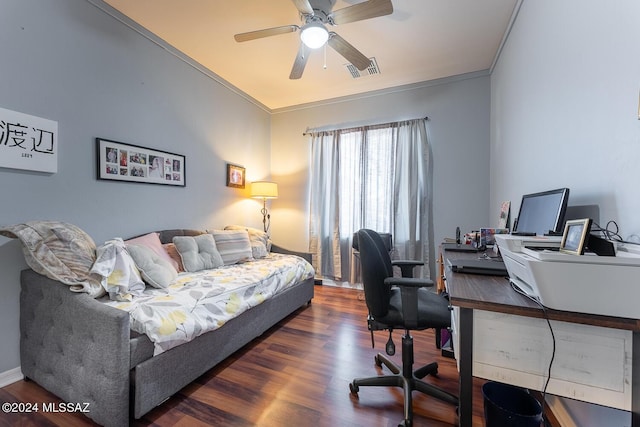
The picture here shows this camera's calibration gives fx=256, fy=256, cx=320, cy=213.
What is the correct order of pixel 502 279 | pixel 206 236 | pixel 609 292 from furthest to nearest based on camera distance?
pixel 206 236, pixel 502 279, pixel 609 292

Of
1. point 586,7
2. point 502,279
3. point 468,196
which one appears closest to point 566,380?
point 502,279

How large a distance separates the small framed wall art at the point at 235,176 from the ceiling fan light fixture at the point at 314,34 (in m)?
1.89

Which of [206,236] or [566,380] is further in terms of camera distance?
[206,236]

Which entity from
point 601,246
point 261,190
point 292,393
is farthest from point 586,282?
point 261,190

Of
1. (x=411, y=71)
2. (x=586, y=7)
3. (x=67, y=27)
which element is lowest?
(x=586, y=7)

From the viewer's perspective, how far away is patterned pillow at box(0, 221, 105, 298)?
55.6 inches

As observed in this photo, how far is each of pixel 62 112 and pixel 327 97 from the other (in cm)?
285

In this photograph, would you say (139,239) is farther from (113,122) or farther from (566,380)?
(566,380)

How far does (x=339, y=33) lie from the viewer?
2.37m

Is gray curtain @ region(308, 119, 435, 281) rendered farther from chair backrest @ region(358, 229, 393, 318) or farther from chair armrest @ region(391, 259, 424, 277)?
chair backrest @ region(358, 229, 393, 318)

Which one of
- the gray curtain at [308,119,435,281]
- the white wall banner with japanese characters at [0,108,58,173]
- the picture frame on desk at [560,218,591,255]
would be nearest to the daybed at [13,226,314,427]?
the white wall banner with japanese characters at [0,108,58,173]

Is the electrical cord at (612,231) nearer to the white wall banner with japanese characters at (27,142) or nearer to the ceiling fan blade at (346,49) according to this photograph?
the ceiling fan blade at (346,49)

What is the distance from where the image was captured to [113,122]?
6.94ft

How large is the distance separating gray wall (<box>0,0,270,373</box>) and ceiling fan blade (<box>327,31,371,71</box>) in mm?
1700
